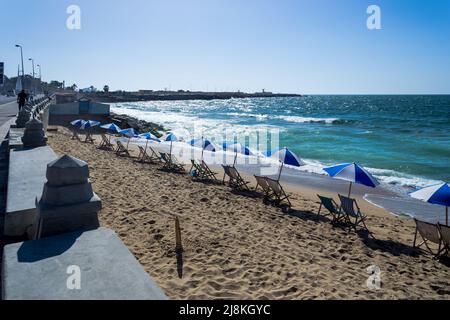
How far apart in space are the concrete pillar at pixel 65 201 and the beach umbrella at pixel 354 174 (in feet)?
21.4

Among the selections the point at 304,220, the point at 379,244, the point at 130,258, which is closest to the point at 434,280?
the point at 379,244

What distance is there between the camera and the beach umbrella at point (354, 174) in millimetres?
8484

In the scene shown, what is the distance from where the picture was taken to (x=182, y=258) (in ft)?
18.3

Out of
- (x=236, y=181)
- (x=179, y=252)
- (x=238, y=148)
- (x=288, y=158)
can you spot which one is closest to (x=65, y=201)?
(x=179, y=252)

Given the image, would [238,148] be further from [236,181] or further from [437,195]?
[437,195]

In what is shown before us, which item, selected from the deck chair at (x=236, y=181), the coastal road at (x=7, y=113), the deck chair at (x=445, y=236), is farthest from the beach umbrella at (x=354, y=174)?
the coastal road at (x=7, y=113)

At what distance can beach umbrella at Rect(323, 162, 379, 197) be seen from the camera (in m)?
8.48

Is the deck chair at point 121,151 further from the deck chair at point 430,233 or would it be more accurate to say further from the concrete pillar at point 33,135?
the deck chair at point 430,233

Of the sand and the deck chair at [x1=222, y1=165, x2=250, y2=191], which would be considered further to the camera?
the deck chair at [x1=222, y1=165, x2=250, y2=191]

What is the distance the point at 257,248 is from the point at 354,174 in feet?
12.5

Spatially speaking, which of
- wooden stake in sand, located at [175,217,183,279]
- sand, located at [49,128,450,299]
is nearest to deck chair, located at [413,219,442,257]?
sand, located at [49,128,450,299]

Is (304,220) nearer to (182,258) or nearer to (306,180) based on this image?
(182,258)

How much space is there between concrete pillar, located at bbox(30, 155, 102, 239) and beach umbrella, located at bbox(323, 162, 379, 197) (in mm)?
6521

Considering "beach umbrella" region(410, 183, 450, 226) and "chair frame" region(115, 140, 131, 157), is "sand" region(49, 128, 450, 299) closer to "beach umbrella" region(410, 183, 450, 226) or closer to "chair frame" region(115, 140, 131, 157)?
"beach umbrella" region(410, 183, 450, 226)
